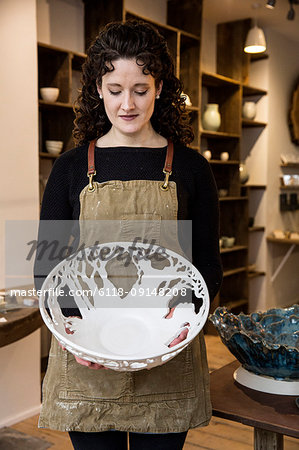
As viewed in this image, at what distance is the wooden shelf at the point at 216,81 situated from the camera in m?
4.93

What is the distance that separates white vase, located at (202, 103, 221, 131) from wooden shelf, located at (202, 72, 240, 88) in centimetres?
24

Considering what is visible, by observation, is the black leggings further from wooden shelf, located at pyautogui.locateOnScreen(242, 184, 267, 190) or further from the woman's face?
wooden shelf, located at pyautogui.locateOnScreen(242, 184, 267, 190)

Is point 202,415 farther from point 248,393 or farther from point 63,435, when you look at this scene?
point 63,435

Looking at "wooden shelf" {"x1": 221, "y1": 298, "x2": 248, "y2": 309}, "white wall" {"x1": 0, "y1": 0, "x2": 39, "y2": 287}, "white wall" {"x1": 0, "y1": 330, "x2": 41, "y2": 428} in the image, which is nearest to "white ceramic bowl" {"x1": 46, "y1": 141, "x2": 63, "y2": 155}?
"white wall" {"x1": 0, "y1": 0, "x2": 39, "y2": 287}

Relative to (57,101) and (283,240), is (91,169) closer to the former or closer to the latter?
(57,101)

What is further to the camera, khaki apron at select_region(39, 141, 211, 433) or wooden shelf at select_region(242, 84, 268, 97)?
wooden shelf at select_region(242, 84, 268, 97)

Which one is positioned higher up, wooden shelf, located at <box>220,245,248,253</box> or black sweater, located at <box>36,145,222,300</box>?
black sweater, located at <box>36,145,222,300</box>

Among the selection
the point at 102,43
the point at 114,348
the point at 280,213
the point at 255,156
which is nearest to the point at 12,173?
the point at 102,43

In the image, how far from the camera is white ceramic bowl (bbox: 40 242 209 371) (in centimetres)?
134

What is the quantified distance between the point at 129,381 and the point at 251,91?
4659mm

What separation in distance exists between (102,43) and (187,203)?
469 mm

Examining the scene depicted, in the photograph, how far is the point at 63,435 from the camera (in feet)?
9.84

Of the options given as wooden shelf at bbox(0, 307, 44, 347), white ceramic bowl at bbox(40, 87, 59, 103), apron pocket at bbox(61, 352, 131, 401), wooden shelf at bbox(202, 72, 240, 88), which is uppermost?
wooden shelf at bbox(202, 72, 240, 88)

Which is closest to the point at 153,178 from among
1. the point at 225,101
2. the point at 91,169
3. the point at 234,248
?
the point at 91,169
